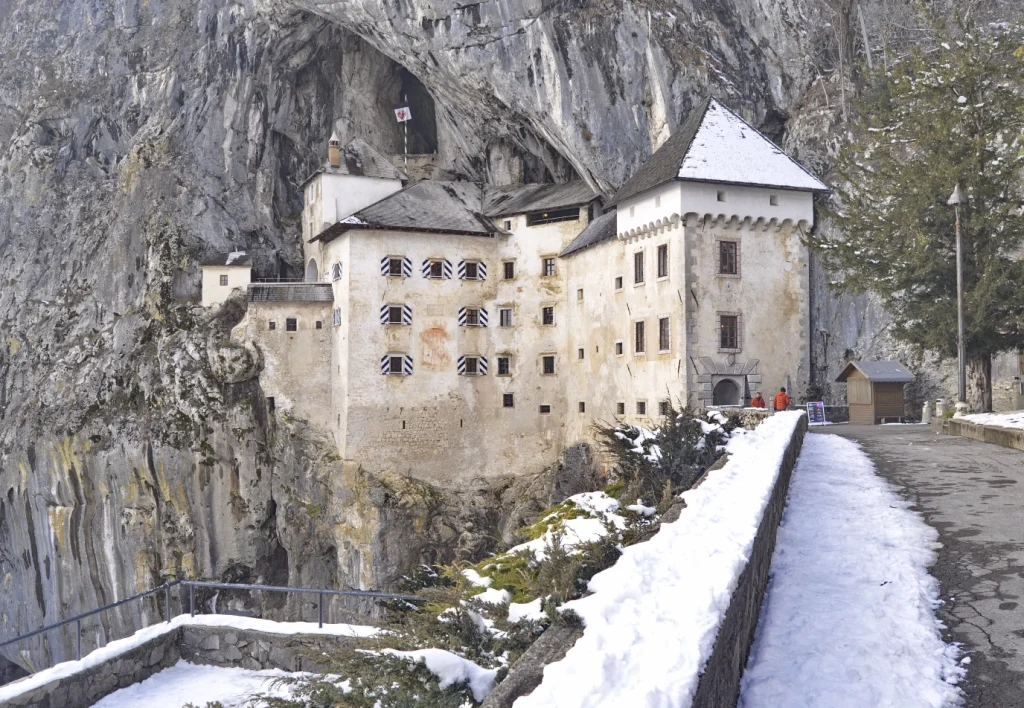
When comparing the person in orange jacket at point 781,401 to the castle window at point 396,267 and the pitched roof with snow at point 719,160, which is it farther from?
the castle window at point 396,267

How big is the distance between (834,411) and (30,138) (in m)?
44.9

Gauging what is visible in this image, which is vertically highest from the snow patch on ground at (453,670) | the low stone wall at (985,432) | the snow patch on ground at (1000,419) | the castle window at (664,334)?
the castle window at (664,334)

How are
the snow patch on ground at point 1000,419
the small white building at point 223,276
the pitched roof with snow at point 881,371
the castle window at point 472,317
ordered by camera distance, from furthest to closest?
the small white building at point 223,276, the castle window at point 472,317, the pitched roof with snow at point 881,371, the snow patch on ground at point 1000,419

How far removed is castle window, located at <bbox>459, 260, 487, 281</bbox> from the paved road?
23.3 m

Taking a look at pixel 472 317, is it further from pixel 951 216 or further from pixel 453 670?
pixel 453 670

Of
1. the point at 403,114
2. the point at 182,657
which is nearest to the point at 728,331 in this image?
the point at 182,657

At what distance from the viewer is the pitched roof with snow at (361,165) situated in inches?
1578

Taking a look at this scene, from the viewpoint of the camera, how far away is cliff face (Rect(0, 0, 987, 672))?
3569cm

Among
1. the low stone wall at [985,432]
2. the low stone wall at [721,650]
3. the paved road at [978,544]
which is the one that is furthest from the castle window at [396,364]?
the low stone wall at [721,650]

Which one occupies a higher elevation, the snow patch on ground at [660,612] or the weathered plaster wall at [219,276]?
the weathered plaster wall at [219,276]

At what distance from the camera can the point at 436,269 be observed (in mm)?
37531

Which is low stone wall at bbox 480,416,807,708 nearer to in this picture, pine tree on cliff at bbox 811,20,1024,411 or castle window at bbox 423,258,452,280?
pine tree on cliff at bbox 811,20,1024,411

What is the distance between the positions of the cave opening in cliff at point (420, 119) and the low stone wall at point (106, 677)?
38974mm

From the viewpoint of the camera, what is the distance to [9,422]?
4509 centimetres
